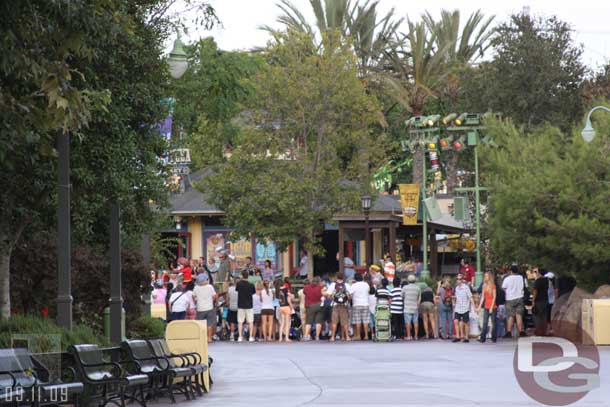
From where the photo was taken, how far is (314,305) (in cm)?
3366

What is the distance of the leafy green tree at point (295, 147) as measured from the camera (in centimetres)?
4603

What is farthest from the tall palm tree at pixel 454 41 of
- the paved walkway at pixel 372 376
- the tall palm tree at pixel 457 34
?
the paved walkway at pixel 372 376

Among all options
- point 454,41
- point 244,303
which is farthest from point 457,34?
point 244,303

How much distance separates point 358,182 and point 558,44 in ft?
Result: 30.8

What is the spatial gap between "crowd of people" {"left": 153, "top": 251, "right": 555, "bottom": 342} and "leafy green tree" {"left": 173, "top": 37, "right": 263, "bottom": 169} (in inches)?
187

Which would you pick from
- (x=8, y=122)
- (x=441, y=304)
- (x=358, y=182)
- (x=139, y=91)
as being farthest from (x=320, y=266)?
(x=8, y=122)

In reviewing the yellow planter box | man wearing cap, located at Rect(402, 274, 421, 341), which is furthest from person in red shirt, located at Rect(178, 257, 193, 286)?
the yellow planter box

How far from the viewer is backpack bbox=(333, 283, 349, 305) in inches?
1305

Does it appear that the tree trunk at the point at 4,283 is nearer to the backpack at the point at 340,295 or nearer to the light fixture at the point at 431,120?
the backpack at the point at 340,295

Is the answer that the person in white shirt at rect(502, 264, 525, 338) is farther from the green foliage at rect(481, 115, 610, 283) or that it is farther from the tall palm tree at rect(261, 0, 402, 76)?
the tall palm tree at rect(261, 0, 402, 76)

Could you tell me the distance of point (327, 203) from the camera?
46562 mm

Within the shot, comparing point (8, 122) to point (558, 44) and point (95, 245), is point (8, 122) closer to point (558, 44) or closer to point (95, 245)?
point (95, 245)

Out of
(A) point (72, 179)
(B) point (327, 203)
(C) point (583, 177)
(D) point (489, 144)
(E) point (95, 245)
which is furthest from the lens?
(B) point (327, 203)

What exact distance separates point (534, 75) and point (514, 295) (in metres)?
19.1
